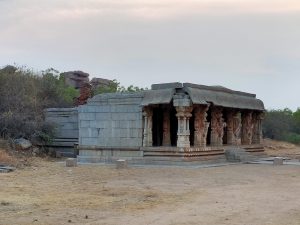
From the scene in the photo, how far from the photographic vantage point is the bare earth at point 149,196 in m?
8.66

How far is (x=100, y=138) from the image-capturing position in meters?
21.3

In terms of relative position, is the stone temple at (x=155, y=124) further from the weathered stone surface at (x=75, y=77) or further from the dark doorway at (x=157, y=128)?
the weathered stone surface at (x=75, y=77)

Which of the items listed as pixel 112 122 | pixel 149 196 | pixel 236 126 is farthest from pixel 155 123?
pixel 149 196

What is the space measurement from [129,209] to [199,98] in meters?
10.8

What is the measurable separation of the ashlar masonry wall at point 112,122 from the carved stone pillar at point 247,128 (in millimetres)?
7331

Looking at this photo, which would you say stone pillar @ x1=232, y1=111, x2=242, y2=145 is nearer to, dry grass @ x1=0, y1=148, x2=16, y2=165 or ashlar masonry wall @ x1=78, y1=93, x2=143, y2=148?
ashlar masonry wall @ x1=78, y1=93, x2=143, y2=148

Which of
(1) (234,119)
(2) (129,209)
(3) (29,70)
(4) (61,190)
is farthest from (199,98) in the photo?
(3) (29,70)

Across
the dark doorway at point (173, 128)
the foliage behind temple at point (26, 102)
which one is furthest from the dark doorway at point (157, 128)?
the foliage behind temple at point (26, 102)

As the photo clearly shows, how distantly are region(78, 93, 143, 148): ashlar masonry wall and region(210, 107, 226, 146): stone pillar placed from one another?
3585 millimetres

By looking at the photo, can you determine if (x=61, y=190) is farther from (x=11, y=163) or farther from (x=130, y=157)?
(x=130, y=157)

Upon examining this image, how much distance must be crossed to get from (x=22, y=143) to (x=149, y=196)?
11.9m

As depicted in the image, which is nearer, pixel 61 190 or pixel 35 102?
pixel 61 190

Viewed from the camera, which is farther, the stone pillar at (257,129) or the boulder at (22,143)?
the stone pillar at (257,129)

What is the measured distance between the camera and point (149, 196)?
36.9 ft
